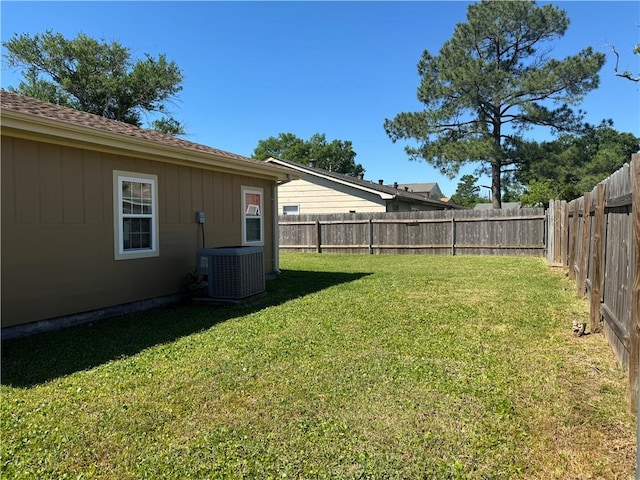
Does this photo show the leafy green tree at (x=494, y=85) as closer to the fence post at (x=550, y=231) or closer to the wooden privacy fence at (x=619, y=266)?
the fence post at (x=550, y=231)

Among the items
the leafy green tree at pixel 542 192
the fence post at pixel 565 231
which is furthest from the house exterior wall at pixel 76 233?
the leafy green tree at pixel 542 192

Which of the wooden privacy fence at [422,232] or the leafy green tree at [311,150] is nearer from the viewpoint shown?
the wooden privacy fence at [422,232]

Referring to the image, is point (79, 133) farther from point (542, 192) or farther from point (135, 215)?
point (542, 192)

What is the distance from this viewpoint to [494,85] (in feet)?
64.5

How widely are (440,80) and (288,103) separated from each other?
49.5 ft

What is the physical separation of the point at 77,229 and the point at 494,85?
1917cm

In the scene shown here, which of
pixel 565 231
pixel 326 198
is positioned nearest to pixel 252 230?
pixel 565 231

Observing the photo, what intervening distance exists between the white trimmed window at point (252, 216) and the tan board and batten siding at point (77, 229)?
1179mm

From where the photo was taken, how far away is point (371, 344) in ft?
14.9

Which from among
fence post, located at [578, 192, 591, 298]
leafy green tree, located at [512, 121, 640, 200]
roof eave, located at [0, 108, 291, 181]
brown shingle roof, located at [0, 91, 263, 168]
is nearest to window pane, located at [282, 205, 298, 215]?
leafy green tree, located at [512, 121, 640, 200]

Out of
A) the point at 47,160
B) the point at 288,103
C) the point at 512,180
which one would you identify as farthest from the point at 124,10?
the point at 288,103

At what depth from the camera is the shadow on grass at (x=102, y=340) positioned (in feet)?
12.9

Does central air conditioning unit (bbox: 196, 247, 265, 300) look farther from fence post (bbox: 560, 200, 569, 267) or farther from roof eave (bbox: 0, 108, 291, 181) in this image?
fence post (bbox: 560, 200, 569, 267)

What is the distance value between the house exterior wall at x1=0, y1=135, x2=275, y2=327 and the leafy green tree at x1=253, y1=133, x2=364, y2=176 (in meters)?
47.5
